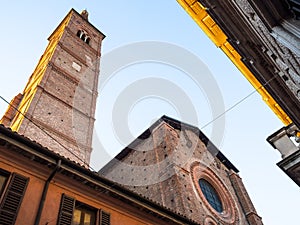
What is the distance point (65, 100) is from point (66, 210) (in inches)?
472


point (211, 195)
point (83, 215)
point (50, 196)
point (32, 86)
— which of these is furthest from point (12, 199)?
point (32, 86)

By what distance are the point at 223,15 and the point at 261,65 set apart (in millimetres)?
1325

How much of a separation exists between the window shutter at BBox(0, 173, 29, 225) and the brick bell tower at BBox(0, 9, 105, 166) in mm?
5394

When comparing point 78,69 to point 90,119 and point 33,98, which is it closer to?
point 90,119

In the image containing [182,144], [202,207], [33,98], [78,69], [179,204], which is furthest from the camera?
[78,69]

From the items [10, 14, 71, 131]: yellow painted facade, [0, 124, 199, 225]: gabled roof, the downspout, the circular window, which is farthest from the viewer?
[10, 14, 71, 131]: yellow painted facade

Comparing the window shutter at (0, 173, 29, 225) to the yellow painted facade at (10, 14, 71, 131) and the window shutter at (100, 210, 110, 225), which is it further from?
the yellow painted facade at (10, 14, 71, 131)

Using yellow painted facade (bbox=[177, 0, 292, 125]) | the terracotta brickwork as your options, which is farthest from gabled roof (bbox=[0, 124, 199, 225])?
the terracotta brickwork

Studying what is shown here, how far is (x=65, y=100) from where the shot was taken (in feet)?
55.2

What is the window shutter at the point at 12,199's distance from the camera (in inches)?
186

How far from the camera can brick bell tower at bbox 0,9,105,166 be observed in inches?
550

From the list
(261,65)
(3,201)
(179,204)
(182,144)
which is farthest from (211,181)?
(3,201)

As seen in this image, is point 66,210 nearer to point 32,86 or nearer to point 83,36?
point 32,86

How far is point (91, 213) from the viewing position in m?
6.26
